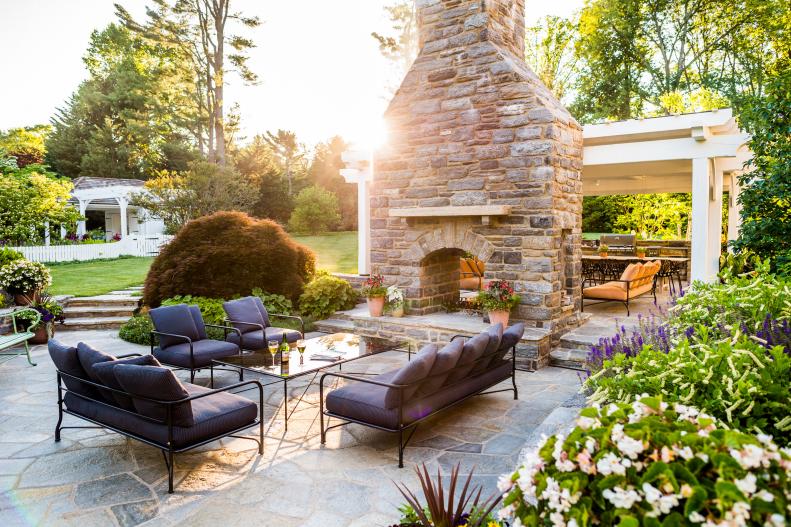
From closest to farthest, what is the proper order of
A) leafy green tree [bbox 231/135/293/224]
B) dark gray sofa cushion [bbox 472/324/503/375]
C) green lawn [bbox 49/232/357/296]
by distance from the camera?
dark gray sofa cushion [bbox 472/324/503/375] → green lawn [bbox 49/232/357/296] → leafy green tree [bbox 231/135/293/224]

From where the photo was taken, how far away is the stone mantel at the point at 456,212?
7.45 m

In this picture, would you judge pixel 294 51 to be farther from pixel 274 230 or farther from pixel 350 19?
pixel 274 230

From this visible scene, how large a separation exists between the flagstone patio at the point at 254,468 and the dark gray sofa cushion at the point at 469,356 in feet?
1.72

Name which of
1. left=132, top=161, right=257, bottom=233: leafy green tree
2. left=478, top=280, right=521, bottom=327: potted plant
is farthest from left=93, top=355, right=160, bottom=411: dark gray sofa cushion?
left=132, top=161, right=257, bottom=233: leafy green tree

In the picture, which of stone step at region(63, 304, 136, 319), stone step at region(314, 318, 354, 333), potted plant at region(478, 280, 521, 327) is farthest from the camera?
stone step at region(63, 304, 136, 319)

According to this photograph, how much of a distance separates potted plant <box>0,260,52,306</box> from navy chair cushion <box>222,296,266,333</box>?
4.11 metres

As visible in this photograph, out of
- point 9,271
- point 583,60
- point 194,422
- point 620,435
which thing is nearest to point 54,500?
point 194,422

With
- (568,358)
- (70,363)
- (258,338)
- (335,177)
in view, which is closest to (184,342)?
(258,338)

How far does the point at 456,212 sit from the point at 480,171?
0.70 meters

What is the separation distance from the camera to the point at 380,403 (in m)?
4.25

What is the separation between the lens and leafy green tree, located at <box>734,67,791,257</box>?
6078 millimetres

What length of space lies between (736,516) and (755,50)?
25381 millimetres

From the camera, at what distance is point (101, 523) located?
10.8 feet

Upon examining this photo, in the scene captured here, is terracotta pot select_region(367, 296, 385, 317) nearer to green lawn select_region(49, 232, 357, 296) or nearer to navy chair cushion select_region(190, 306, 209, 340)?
navy chair cushion select_region(190, 306, 209, 340)
